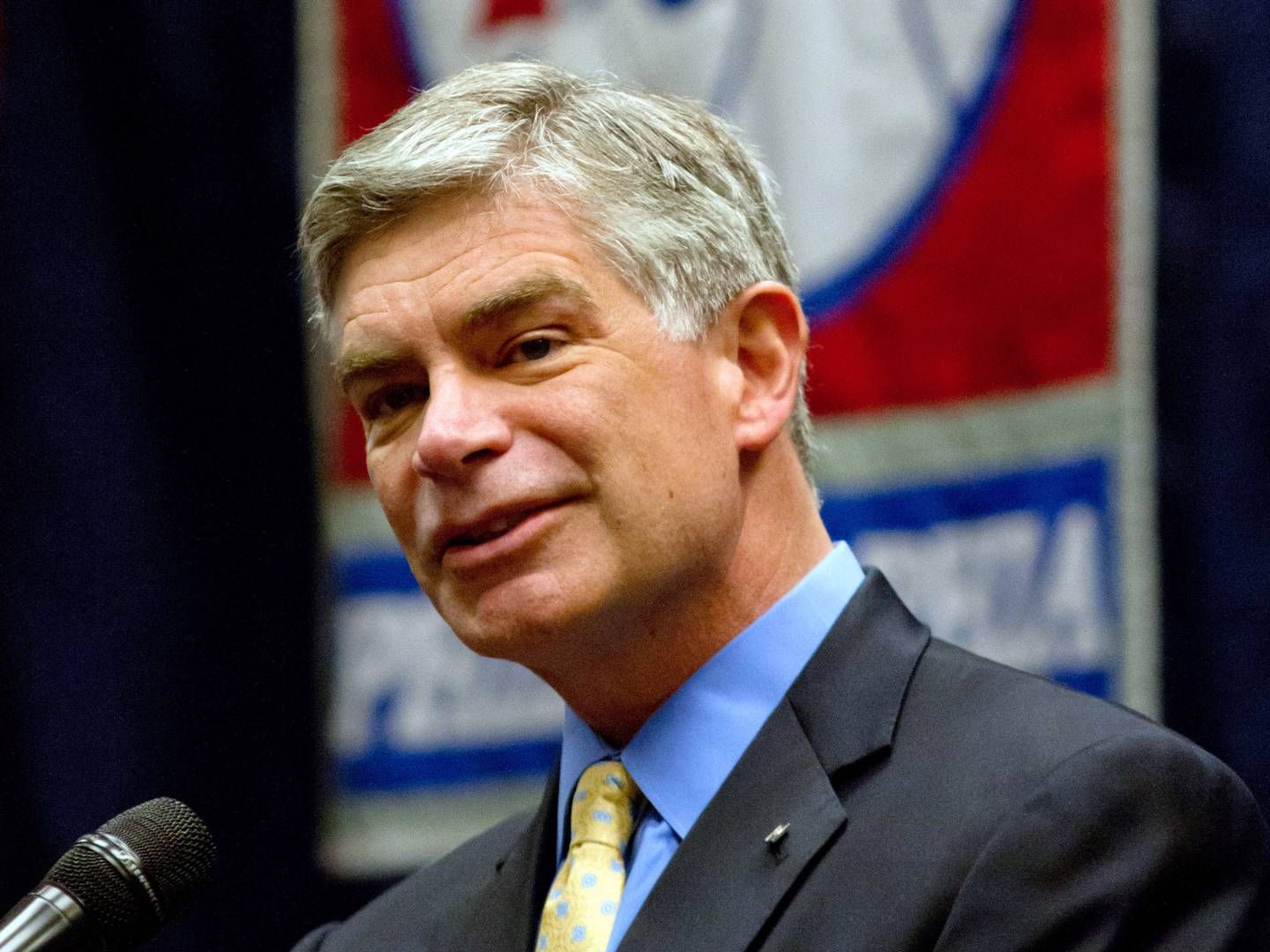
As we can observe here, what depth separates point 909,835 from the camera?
5.91 ft

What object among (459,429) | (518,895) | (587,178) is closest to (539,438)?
(459,429)

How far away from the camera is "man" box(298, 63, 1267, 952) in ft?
5.97

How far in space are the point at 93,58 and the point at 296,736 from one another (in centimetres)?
165

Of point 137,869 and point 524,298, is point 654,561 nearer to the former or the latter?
point 524,298

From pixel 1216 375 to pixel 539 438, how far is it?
1580 millimetres

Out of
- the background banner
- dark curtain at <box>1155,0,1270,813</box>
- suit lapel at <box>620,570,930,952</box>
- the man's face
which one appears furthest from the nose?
dark curtain at <box>1155,0,1270,813</box>

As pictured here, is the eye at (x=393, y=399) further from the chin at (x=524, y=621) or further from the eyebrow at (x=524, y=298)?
the chin at (x=524, y=621)

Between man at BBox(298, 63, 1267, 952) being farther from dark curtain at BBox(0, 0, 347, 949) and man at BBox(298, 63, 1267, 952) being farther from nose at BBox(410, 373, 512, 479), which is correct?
dark curtain at BBox(0, 0, 347, 949)

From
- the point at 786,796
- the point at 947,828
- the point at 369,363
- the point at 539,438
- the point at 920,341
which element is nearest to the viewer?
the point at 947,828

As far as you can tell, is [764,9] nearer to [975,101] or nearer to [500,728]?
[975,101]

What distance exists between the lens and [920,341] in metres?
3.53

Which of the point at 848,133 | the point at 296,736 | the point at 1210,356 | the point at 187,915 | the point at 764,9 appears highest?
the point at 764,9

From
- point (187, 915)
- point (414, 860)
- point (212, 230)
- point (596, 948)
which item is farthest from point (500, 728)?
point (596, 948)

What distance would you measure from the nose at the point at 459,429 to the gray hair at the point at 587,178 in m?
0.22
